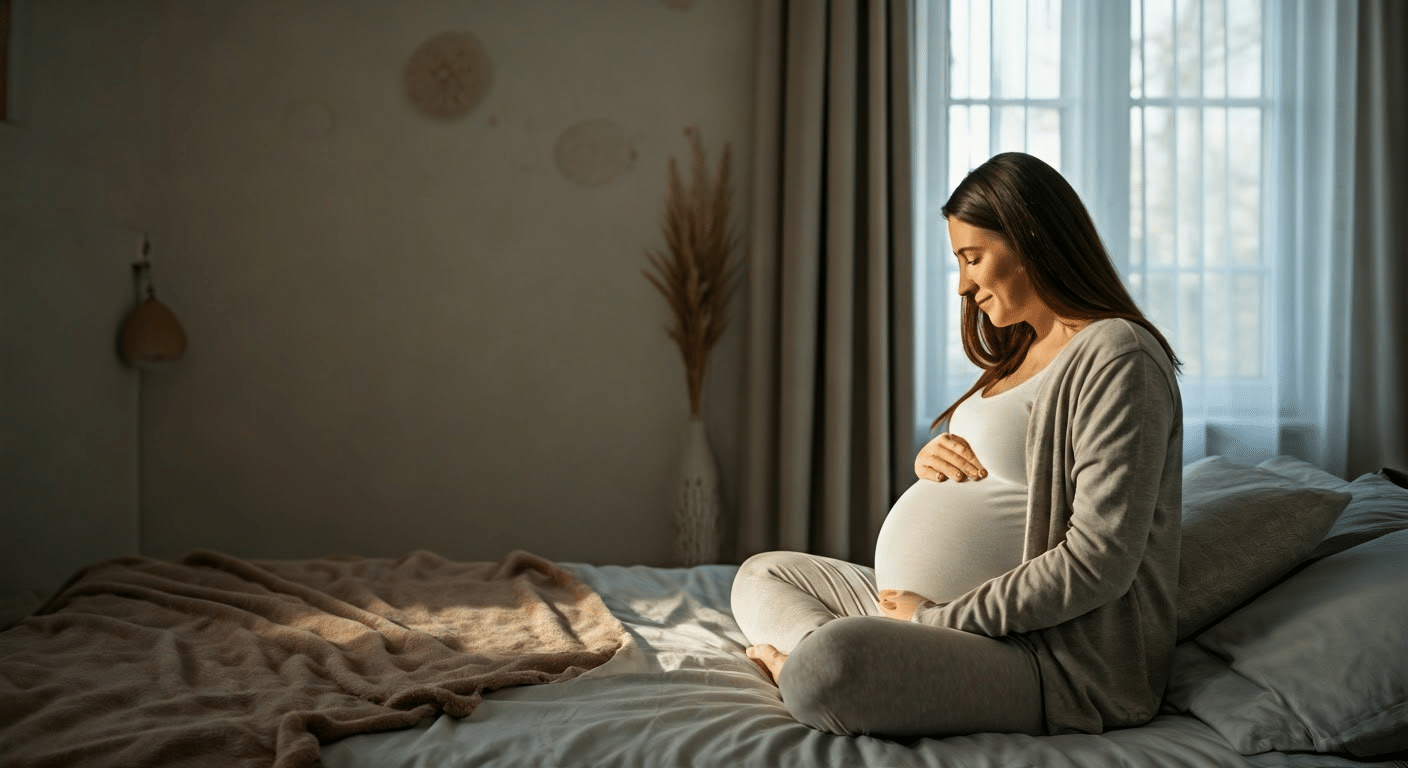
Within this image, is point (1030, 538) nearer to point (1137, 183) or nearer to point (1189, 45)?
point (1137, 183)

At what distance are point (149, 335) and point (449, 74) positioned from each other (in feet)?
4.06

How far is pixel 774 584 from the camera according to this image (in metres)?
1.67

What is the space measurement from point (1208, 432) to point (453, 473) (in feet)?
8.00

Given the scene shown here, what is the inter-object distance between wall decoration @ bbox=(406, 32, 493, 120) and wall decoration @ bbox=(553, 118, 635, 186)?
12.6 inches

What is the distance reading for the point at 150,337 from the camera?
297cm

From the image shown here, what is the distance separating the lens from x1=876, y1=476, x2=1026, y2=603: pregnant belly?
143 cm

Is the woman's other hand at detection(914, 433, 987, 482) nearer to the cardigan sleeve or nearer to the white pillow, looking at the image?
the cardigan sleeve

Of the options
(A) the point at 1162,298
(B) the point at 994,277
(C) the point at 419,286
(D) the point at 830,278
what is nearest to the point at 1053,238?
(B) the point at 994,277

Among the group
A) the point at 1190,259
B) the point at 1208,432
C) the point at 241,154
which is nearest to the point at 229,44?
the point at 241,154

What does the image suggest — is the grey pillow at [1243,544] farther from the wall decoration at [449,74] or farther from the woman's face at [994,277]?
the wall decoration at [449,74]

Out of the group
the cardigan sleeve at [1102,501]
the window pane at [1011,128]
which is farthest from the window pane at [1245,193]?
the cardigan sleeve at [1102,501]

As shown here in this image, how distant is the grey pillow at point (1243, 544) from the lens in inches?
57.0

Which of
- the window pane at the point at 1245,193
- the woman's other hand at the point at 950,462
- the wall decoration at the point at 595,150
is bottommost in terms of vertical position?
the woman's other hand at the point at 950,462

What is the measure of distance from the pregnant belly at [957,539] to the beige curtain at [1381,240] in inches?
86.2
